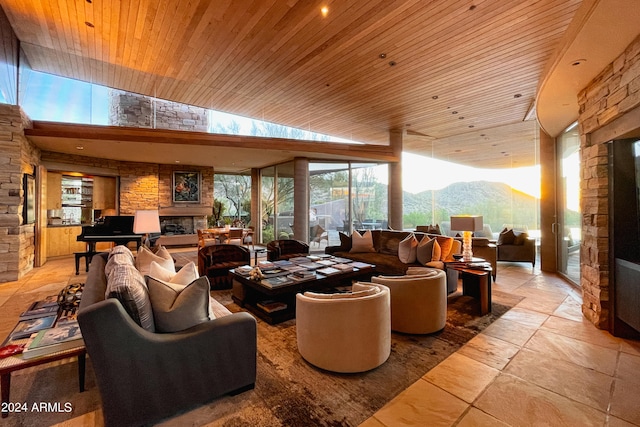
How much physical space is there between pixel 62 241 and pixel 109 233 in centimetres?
254

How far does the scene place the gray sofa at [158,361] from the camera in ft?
5.15

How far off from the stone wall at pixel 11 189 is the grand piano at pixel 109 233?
0.90 metres

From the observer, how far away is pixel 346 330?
2258 millimetres

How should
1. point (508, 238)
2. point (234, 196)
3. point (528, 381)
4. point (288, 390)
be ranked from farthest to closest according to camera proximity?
1. point (234, 196)
2. point (508, 238)
3. point (528, 381)
4. point (288, 390)

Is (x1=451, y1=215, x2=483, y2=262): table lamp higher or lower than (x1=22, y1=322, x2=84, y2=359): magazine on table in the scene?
higher

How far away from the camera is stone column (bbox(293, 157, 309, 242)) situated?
8.00 meters

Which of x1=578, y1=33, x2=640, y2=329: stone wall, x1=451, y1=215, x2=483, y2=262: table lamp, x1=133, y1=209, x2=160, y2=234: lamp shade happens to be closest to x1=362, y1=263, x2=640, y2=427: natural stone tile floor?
x1=578, y1=33, x2=640, y2=329: stone wall

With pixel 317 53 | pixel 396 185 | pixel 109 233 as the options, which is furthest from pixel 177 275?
pixel 396 185

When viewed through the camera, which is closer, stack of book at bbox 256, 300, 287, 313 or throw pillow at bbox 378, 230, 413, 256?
stack of book at bbox 256, 300, 287, 313

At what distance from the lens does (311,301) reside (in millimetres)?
2340

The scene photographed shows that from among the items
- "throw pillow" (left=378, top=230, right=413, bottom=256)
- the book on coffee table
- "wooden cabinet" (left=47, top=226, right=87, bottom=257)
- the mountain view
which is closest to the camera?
the book on coffee table

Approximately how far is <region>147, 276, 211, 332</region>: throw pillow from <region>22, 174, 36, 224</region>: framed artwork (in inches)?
220

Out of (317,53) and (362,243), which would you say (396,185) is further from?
(317,53)

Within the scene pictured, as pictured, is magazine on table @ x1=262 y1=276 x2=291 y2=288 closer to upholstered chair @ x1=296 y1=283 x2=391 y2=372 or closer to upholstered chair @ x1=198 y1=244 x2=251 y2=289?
upholstered chair @ x1=296 y1=283 x2=391 y2=372
